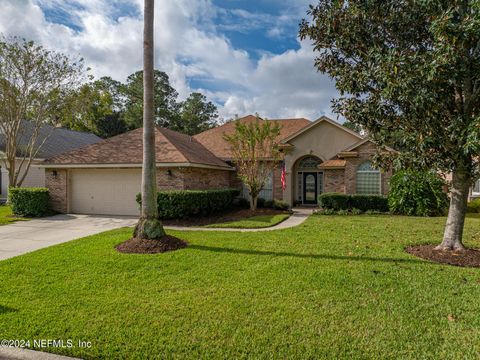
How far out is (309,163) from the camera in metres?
20.2

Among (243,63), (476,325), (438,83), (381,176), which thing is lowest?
(476,325)

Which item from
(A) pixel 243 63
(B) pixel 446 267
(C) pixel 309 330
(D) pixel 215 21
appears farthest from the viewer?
(A) pixel 243 63

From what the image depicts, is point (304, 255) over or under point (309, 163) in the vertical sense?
under

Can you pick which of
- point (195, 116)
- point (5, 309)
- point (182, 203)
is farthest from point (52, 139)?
point (5, 309)

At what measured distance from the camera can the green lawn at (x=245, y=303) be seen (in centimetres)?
364

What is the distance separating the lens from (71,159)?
15969mm

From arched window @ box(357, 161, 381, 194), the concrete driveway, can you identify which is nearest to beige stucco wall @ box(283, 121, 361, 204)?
arched window @ box(357, 161, 381, 194)

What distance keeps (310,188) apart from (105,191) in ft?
40.7

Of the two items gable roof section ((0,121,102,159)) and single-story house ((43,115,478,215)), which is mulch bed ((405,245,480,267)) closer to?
single-story house ((43,115,478,215))

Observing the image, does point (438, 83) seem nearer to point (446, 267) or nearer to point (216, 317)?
point (446, 267)

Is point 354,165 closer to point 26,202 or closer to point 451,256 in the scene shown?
point 451,256

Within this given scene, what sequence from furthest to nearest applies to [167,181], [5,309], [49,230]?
1. [167,181]
2. [49,230]
3. [5,309]

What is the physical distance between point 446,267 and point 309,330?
14.1ft

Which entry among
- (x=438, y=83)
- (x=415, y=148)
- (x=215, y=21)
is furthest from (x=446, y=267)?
(x=215, y=21)
